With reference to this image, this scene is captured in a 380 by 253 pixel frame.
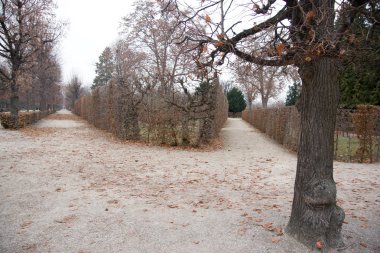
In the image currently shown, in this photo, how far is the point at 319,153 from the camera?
3.59 meters

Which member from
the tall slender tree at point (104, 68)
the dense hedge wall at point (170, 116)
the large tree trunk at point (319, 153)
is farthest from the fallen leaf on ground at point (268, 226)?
the tall slender tree at point (104, 68)

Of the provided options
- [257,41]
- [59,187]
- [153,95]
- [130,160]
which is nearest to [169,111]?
[153,95]

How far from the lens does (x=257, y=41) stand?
365cm

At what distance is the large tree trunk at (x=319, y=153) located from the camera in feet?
11.5

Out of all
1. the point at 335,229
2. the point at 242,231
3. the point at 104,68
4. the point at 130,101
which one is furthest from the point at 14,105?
the point at 104,68

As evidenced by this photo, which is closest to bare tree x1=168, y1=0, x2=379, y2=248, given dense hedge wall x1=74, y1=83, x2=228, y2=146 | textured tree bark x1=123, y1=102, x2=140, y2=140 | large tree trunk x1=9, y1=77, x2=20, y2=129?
dense hedge wall x1=74, y1=83, x2=228, y2=146

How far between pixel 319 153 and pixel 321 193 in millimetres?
474

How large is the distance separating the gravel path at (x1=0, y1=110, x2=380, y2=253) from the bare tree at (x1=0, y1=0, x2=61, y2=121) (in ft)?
38.4

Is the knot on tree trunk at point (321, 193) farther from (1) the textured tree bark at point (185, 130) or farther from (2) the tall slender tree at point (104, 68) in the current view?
(2) the tall slender tree at point (104, 68)

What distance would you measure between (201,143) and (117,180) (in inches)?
229

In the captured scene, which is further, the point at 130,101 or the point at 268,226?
the point at 130,101

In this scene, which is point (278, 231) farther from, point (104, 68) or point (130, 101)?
point (104, 68)

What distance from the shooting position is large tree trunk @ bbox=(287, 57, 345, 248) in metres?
3.49

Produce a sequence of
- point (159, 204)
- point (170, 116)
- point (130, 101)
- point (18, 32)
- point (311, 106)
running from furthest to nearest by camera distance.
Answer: point (18, 32), point (130, 101), point (170, 116), point (159, 204), point (311, 106)
